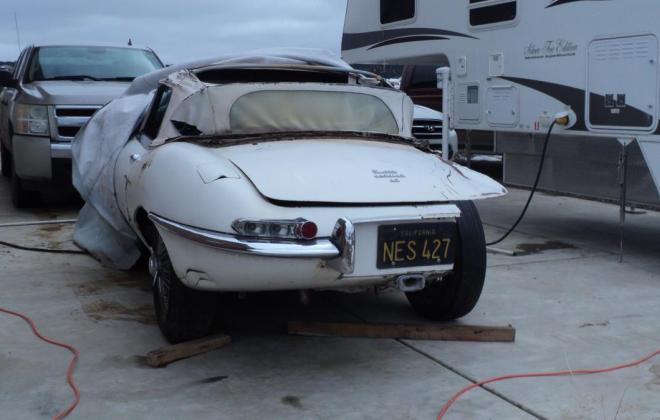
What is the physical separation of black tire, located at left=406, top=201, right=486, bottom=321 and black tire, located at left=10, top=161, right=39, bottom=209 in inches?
248

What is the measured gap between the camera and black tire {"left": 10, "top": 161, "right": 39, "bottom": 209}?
9672mm

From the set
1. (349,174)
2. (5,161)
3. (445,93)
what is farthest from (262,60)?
(5,161)

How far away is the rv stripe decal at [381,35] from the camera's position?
9.29 m

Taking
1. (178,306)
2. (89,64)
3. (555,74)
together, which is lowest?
(178,306)

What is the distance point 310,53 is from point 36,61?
490 cm

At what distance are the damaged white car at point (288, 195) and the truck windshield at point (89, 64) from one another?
4.49 meters

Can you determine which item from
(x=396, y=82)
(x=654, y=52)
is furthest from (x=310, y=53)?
(x=396, y=82)

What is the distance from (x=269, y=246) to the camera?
388 cm

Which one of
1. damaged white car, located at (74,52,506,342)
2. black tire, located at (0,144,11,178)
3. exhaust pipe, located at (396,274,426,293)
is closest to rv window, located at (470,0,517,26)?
damaged white car, located at (74,52,506,342)

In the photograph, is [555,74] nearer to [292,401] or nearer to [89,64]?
[292,401]

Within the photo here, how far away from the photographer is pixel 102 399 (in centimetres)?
400

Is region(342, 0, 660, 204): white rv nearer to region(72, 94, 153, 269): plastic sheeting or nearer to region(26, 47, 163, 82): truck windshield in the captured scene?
region(26, 47, 163, 82): truck windshield

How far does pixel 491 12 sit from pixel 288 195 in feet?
16.9

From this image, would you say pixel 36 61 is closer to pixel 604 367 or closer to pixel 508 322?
pixel 508 322
